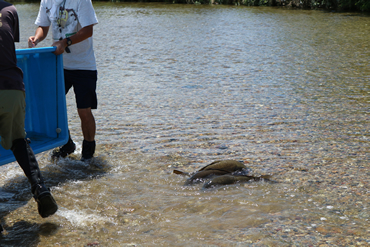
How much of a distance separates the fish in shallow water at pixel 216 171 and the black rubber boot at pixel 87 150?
121cm

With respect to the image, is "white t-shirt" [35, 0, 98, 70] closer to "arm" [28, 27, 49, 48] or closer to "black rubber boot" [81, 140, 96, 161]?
"arm" [28, 27, 49, 48]

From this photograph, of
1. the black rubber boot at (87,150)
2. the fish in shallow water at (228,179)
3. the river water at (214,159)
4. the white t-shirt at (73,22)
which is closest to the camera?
the river water at (214,159)

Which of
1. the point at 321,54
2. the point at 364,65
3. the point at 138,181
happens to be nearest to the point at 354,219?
the point at 138,181

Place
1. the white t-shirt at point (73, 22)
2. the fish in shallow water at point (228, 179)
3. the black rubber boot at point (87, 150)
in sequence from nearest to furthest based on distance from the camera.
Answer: the fish in shallow water at point (228, 179)
the white t-shirt at point (73, 22)
the black rubber boot at point (87, 150)

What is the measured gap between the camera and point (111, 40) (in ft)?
52.7

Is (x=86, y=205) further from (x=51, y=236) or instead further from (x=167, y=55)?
(x=167, y=55)

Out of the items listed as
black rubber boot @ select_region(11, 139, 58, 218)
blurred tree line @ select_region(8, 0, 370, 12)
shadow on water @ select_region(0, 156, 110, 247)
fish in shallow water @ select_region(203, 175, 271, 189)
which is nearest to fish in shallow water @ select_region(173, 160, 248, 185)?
fish in shallow water @ select_region(203, 175, 271, 189)

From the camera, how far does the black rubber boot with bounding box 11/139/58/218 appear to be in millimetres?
3348

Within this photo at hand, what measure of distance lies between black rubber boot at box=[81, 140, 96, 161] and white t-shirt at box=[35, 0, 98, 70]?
101 centimetres

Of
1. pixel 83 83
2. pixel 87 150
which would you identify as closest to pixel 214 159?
pixel 87 150

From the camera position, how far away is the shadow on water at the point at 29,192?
3.42m

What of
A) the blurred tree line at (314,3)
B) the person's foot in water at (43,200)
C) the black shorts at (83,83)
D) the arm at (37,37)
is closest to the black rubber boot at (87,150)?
the black shorts at (83,83)

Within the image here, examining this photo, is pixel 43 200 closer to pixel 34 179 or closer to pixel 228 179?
pixel 34 179

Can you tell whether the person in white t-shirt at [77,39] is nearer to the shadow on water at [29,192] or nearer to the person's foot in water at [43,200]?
the shadow on water at [29,192]
